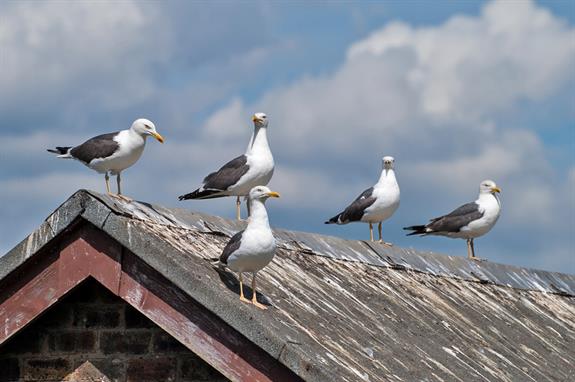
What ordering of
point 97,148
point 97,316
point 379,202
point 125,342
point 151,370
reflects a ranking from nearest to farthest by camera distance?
point 151,370 → point 125,342 → point 97,316 → point 97,148 → point 379,202

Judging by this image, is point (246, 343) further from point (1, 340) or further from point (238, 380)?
point (1, 340)

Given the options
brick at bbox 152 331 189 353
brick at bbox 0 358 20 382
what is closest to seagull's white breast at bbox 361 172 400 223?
brick at bbox 152 331 189 353

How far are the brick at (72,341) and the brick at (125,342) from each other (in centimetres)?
10

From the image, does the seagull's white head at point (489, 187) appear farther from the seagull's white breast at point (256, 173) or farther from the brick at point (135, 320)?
the brick at point (135, 320)

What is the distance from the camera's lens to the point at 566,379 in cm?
1373

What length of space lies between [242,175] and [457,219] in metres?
7.10

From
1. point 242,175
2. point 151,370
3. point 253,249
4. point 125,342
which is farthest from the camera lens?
point 242,175

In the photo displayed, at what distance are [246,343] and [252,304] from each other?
1.28ft

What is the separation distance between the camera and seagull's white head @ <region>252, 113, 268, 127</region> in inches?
643

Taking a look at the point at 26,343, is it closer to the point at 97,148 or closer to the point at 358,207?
the point at 97,148

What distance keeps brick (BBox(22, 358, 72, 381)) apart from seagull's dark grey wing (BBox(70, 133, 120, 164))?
3.37m

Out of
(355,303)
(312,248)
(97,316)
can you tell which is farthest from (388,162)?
(97,316)

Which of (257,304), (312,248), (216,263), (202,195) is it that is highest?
(202,195)

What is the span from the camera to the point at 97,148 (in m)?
14.2
